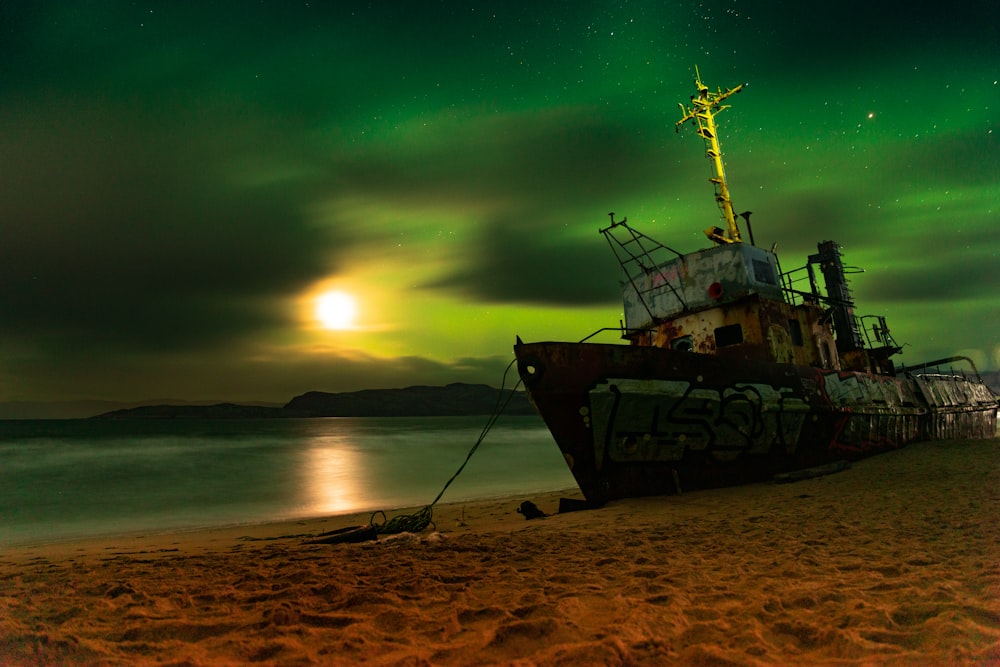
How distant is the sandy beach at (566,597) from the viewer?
2531 millimetres

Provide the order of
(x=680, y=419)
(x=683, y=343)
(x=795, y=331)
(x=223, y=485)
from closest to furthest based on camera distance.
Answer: (x=680, y=419) < (x=795, y=331) < (x=683, y=343) < (x=223, y=485)

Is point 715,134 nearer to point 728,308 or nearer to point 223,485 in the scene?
point 728,308

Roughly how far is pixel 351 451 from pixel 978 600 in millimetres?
33294

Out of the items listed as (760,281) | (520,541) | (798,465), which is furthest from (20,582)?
(760,281)

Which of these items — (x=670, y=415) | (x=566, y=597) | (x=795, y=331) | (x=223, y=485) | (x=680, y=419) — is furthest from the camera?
(x=223, y=485)

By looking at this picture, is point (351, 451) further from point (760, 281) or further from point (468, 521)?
point (760, 281)

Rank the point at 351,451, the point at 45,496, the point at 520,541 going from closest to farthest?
1. the point at 520,541
2. the point at 45,496
3. the point at 351,451

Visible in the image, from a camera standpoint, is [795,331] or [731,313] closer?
[731,313]

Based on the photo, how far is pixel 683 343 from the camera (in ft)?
38.1

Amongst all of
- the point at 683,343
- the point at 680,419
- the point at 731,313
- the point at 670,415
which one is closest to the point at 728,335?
the point at 731,313

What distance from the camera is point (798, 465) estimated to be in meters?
10.0

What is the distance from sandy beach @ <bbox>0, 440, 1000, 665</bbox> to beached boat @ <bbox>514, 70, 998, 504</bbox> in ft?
5.87

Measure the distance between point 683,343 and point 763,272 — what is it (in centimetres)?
264

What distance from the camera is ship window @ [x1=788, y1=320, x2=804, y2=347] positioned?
1133cm
